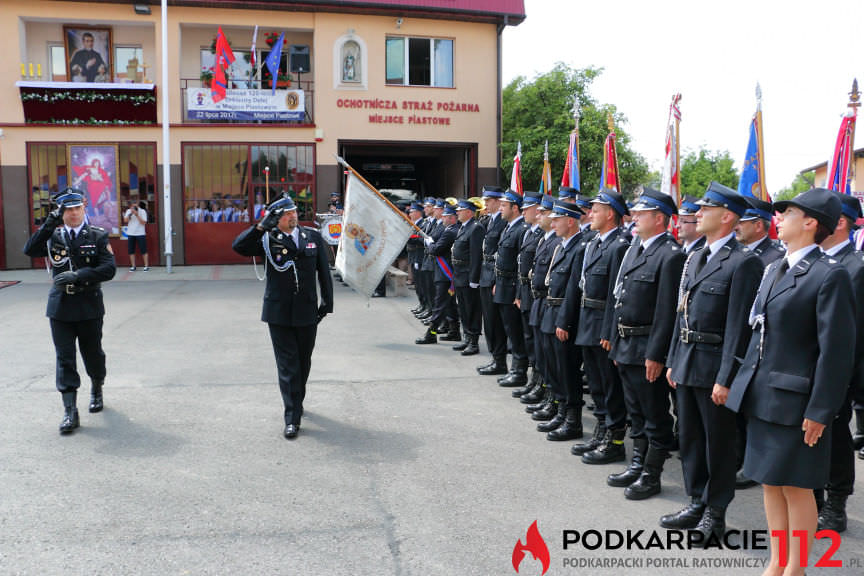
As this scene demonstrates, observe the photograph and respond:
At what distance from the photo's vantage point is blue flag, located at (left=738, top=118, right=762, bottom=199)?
6316mm

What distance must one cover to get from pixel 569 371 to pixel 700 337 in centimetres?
201

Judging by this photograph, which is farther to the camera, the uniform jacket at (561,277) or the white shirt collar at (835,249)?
the uniform jacket at (561,277)

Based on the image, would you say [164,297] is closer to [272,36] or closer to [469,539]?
[272,36]

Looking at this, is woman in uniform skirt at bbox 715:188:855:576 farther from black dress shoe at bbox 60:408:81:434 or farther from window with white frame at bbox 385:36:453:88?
window with white frame at bbox 385:36:453:88

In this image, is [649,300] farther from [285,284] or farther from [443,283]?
Answer: [443,283]

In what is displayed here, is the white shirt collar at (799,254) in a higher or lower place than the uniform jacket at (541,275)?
higher

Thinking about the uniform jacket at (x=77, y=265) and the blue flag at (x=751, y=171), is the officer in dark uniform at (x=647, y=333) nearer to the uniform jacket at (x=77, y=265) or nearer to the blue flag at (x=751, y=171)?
the blue flag at (x=751, y=171)

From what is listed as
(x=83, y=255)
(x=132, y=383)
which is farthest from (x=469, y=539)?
(x=132, y=383)

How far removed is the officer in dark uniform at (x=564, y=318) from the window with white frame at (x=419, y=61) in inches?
644

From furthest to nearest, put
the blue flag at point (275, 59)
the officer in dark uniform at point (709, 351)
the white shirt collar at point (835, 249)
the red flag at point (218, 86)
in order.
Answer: the red flag at point (218, 86) → the blue flag at point (275, 59) → the white shirt collar at point (835, 249) → the officer in dark uniform at point (709, 351)

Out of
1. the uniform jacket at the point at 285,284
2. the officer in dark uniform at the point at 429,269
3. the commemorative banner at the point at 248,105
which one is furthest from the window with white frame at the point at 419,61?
the uniform jacket at the point at 285,284

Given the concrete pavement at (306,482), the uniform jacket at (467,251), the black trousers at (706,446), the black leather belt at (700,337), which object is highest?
the uniform jacket at (467,251)

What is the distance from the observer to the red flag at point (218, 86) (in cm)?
1998

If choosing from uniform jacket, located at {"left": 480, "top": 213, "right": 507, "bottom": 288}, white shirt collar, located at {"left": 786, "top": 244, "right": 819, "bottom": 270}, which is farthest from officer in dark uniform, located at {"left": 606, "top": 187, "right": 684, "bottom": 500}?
uniform jacket, located at {"left": 480, "top": 213, "right": 507, "bottom": 288}
